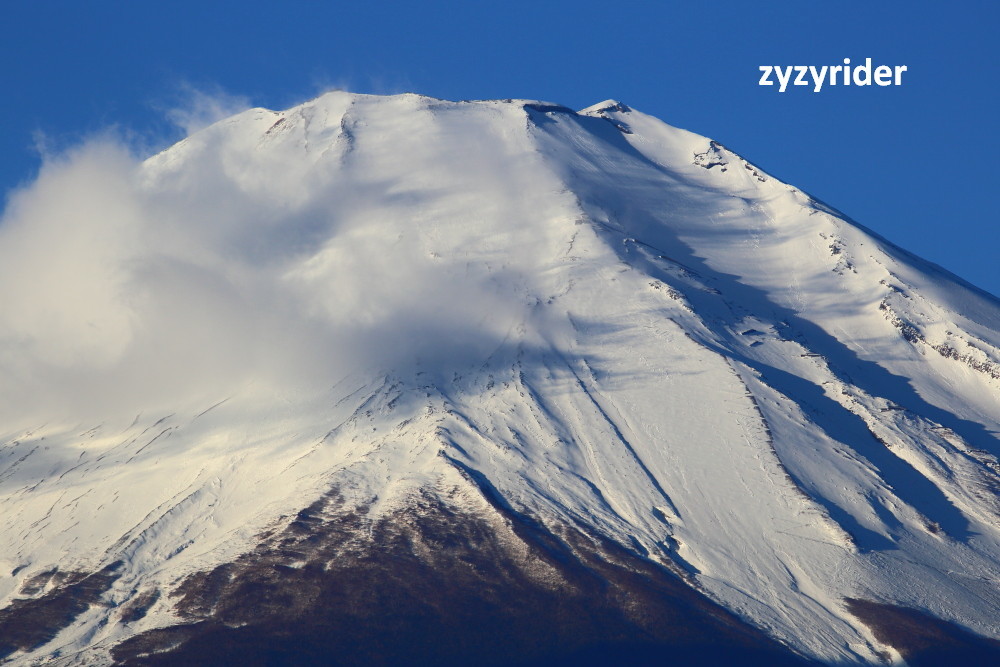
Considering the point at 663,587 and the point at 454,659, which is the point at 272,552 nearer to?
the point at 454,659

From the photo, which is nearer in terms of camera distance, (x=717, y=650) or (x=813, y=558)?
(x=717, y=650)

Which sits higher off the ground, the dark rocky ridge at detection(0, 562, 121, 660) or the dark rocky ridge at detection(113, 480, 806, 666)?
the dark rocky ridge at detection(0, 562, 121, 660)

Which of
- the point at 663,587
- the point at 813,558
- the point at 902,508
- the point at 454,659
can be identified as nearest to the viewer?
the point at 454,659

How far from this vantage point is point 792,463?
639 feet

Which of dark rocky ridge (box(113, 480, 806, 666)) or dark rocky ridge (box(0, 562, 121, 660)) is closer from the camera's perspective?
dark rocky ridge (box(113, 480, 806, 666))

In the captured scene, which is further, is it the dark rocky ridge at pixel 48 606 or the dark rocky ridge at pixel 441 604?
the dark rocky ridge at pixel 48 606

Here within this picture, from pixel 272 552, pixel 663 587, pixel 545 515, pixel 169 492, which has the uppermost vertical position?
pixel 169 492

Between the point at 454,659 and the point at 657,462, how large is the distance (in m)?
58.9

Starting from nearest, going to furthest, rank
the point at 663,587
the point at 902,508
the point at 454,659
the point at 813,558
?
the point at 454,659 < the point at 663,587 < the point at 813,558 < the point at 902,508

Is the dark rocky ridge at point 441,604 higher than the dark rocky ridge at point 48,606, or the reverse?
the dark rocky ridge at point 48,606

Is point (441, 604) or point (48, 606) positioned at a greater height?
point (48, 606)

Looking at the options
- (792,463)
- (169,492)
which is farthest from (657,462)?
(169,492)

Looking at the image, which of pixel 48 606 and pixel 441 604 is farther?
pixel 48 606

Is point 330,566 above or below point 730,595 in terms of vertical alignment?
above
